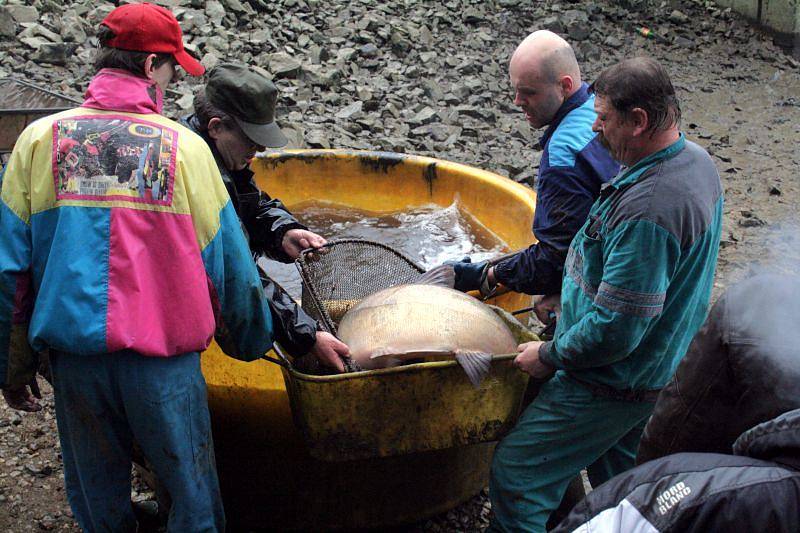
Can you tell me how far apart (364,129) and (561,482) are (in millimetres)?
5665

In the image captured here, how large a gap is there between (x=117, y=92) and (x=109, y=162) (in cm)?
23

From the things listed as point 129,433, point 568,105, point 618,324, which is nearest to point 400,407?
point 618,324

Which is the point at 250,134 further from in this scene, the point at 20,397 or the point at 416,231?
the point at 416,231

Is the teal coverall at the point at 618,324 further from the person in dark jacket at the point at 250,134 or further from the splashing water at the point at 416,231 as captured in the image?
the splashing water at the point at 416,231

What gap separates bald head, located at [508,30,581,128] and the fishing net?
93cm

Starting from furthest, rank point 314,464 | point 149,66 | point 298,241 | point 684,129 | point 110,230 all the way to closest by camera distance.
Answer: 1. point 684,129
2. point 298,241
3. point 314,464
4. point 149,66
5. point 110,230

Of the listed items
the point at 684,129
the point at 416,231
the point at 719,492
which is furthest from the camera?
the point at 684,129

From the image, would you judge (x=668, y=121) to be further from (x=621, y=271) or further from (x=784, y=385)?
(x=784, y=385)

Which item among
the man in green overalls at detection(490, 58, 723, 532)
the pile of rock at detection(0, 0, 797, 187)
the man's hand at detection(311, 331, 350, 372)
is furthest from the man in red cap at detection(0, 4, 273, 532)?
the pile of rock at detection(0, 0, 797, 187)

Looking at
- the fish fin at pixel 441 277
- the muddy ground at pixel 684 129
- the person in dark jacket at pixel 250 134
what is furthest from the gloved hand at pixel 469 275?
the muddy ground at pixel 684 129

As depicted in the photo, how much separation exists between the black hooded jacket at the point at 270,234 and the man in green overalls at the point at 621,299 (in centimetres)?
80

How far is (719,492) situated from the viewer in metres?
1.35

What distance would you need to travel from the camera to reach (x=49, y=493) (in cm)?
359

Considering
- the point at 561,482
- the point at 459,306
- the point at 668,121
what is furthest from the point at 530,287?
the point at 668,121
